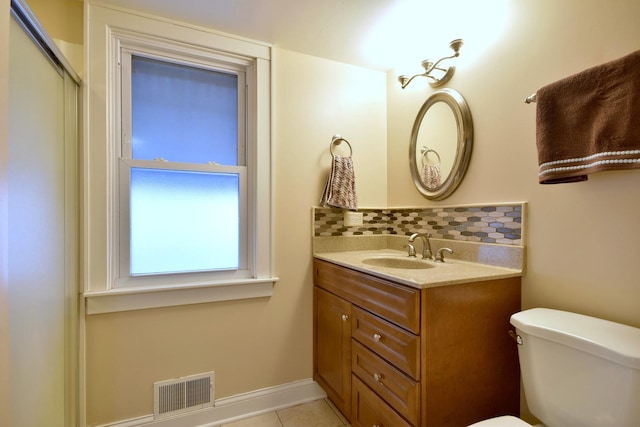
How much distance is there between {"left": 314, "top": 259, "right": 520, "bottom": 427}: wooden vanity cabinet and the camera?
1.00 m

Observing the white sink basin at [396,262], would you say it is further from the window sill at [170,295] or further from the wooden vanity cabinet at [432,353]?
the window sill at [170,295]

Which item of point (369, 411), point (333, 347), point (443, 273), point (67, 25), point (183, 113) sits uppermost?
point (67, 25)

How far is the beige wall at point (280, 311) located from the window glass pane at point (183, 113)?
0.29 m

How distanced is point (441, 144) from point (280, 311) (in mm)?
1334

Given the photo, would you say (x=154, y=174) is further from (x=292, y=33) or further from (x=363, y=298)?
(x=363, y=298)

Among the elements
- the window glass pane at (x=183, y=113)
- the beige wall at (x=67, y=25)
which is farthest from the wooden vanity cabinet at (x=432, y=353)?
the beige wall at (x=67, y=25)

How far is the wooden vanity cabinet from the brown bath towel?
497 mm

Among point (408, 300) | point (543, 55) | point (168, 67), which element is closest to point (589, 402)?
point (408, 300)

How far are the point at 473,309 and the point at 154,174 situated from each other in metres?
1.62

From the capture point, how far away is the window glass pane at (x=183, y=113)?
4.92 feet

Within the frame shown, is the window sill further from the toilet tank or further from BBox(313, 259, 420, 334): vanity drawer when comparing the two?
the toilet tank

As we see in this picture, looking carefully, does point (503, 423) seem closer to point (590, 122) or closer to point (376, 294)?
point (376, 294)

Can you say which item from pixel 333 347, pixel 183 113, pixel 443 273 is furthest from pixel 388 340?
pixel 183 113

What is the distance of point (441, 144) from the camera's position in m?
1.58
